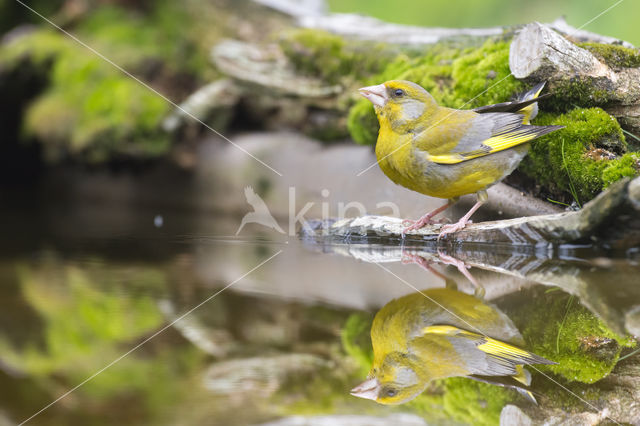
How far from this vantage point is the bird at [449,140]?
335 cm

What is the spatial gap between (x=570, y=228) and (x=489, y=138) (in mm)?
686

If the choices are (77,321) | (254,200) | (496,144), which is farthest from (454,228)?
(254,200)

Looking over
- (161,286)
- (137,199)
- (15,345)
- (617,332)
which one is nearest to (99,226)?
(137,199)

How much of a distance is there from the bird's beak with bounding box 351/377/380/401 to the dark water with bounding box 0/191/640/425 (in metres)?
0.03

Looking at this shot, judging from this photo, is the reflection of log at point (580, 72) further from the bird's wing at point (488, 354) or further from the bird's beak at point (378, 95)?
the bird's wing at point (488, 354)

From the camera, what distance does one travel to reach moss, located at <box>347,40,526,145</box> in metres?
3.83

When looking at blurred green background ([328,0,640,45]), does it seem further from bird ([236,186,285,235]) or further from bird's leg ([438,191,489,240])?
bird's leg ([438,191,489,240])

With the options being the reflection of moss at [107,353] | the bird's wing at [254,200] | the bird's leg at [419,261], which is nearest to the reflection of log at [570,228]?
the bird's leg at [419,261]

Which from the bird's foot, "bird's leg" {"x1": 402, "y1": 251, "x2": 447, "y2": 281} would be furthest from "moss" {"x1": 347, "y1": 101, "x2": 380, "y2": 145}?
"bird's leg" {"x1": 402, "y1": 251, "x2": 447, "y2": 281}

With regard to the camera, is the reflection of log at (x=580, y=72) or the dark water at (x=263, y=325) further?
the reflection of log at (x=580, y=72)

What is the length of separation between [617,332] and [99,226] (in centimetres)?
433

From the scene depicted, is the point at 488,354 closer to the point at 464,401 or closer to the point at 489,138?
the point at 464,401

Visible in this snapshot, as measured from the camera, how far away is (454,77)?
4.21 meters

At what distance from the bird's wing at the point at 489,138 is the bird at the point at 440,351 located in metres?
1.28
